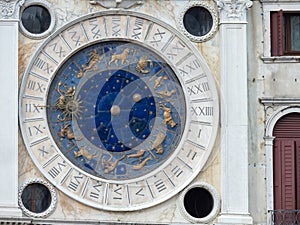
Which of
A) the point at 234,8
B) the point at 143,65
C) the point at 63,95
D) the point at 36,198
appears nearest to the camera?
the point at 36,198

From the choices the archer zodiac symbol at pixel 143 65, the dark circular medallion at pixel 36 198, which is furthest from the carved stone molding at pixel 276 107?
the dark circular medallion at pixel 36 198

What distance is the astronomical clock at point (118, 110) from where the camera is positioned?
23.8m

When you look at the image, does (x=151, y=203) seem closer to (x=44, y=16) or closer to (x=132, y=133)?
(x=132, y=133)

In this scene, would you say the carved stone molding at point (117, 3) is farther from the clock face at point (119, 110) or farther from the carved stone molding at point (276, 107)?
the carved stone molding at point (276, 107)

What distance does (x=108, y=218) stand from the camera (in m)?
23.7

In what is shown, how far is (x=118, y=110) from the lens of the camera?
24.0 meters

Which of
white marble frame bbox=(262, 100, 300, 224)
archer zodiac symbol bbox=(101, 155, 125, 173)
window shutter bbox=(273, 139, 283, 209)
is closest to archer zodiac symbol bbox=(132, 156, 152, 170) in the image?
archer zodiac symbol bbox=(101, 155, 125, 173)

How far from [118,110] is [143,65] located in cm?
78

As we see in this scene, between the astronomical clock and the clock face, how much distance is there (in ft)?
0.05

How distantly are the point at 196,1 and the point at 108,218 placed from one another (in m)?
3.53

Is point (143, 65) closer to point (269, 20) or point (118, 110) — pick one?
point (118, 110)

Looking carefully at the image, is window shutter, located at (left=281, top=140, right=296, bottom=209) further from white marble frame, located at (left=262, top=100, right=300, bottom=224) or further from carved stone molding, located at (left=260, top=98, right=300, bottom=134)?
carved stone molding, located at (left=260, top=98, right=300, bottom=134)

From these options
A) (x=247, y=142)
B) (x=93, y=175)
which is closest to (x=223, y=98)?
(x=247, y=142)

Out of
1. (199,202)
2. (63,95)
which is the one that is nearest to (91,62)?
(63,95)
